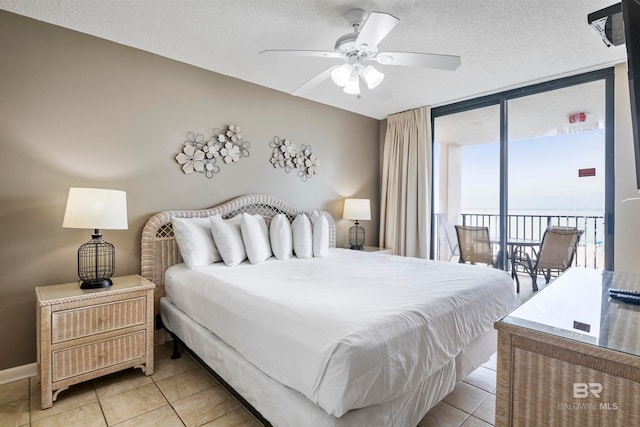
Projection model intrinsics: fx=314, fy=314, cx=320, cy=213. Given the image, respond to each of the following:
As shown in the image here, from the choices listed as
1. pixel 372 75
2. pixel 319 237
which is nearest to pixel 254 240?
pixel 319 237

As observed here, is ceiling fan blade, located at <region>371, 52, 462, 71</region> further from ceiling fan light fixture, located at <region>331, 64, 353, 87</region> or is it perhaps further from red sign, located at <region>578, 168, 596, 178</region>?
red sign, located at <region>578, 168, 596, 178</region>

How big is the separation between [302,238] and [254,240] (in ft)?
1.81

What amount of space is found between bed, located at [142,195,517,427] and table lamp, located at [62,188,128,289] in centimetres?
37

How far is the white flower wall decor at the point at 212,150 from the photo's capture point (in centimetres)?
306

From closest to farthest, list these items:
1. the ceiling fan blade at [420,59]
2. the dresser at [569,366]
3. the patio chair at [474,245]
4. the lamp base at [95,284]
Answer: the dresser at [569,366] → the ceiling fan blade at [420,59] → the lamp base at [95,284] → the patio chair at [474,245]

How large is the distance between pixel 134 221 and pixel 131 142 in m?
0.70

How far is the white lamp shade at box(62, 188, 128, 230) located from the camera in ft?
6.93

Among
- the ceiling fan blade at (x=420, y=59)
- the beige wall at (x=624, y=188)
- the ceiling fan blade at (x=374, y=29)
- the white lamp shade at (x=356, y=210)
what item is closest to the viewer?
the ceiling fan blade at (x=374, y=29)

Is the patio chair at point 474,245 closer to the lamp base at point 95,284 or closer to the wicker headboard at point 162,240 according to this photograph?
the wicker headboard at point 162,240

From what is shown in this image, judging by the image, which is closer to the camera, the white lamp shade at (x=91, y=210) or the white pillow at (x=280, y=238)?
the white lamp shade at (x=91, y=210)

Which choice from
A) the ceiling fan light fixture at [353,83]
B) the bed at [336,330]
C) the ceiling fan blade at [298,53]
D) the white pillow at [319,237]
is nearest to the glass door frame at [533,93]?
the bed at [336,330]

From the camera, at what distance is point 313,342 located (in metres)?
1.33

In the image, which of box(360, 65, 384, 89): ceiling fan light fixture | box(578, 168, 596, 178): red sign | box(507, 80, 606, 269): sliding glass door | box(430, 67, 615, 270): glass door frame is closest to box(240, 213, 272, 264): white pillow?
box(360, 65, 384, 89): ceiling fan light fixture

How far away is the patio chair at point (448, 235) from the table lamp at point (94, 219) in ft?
13.3
